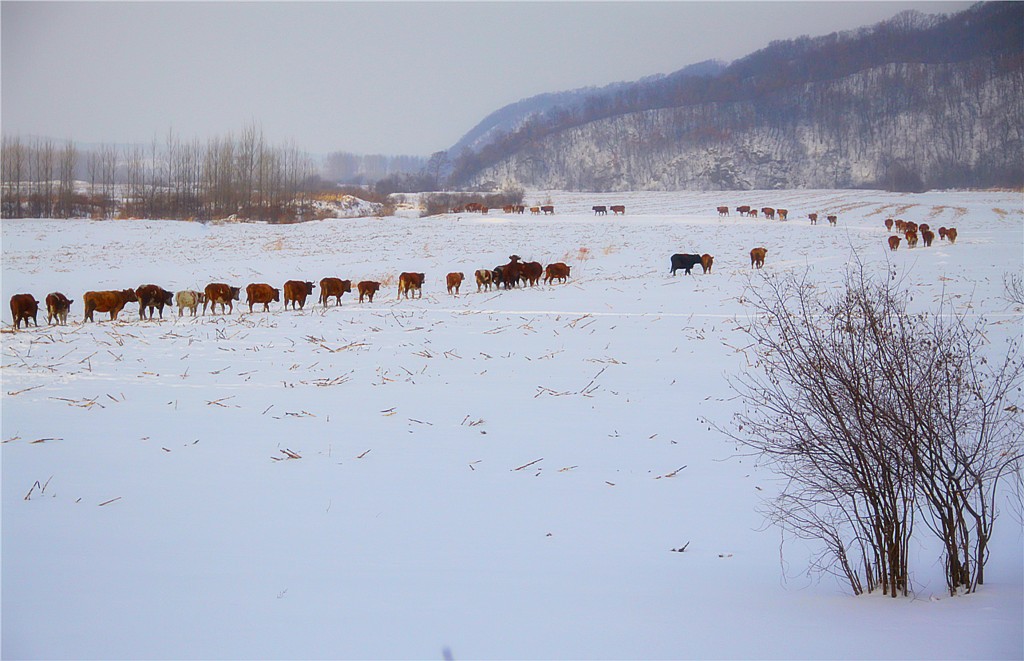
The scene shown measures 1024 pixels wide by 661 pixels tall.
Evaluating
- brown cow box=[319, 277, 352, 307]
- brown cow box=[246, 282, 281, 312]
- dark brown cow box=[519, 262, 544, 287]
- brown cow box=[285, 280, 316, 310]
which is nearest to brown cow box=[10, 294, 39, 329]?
brown cow box=[246, 282, 281, 312]

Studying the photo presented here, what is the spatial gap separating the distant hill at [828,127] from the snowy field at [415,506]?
114 m

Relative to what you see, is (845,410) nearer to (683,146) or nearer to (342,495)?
(342,495)

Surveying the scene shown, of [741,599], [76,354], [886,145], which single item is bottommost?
[741,599]

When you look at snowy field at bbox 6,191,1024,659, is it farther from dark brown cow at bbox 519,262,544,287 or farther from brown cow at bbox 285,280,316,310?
dark brown cow at bbox 519,262,544,287

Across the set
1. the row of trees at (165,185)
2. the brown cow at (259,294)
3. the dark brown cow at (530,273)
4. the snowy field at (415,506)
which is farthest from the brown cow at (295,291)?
the row of trees at (165,185)

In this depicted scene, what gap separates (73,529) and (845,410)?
580cm

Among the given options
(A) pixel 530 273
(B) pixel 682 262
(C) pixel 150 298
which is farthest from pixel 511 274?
(C) pixel 150 298

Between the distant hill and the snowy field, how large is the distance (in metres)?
114

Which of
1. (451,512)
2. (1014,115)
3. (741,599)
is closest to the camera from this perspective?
(741,599)

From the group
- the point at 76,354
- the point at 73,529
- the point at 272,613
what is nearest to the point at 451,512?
the point at 272,613

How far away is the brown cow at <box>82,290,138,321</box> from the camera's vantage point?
19203mm

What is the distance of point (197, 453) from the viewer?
7000 mm

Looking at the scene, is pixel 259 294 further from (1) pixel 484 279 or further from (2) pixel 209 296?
(1) pixel 484 279

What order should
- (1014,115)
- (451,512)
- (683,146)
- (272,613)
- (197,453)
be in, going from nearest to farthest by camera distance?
(272,613), (451,512), (197,453), (1014,115), (683,146)
